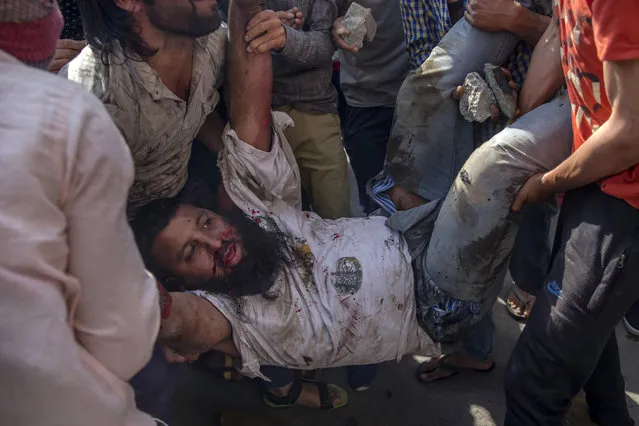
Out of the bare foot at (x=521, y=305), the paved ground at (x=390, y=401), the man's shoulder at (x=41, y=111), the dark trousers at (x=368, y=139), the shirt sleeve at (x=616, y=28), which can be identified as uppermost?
the shirt sleeve at (x=616, y=28)

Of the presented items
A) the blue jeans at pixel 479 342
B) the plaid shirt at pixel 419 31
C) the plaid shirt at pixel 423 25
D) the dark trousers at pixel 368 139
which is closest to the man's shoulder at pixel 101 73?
the plaid shirt at pixel 419 31

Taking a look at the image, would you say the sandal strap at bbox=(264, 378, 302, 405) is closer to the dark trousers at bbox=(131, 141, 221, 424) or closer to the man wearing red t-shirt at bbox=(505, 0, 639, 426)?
the dark trousers at bbox=(131, 141, 221, 424)

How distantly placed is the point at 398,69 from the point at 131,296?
2.28 metres

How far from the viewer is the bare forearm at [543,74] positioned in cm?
190

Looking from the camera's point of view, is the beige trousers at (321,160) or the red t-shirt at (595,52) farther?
the beige trousers at (321,160)

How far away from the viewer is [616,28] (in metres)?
1.29

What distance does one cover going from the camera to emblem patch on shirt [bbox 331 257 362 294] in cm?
206

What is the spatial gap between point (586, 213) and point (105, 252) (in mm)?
1338

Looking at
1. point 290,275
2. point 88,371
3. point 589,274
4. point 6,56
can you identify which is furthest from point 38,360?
point 589,274

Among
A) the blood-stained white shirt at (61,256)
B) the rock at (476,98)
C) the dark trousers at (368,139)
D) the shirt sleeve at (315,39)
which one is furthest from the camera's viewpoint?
the dark trousers at (368,139)

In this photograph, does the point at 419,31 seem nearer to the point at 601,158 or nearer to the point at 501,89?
the point at 501,89

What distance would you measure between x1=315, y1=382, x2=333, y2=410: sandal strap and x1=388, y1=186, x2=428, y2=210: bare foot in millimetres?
827

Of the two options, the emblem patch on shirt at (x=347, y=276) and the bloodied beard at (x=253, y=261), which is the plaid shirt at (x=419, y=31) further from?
the bloodied beard at (x=253, y=261)

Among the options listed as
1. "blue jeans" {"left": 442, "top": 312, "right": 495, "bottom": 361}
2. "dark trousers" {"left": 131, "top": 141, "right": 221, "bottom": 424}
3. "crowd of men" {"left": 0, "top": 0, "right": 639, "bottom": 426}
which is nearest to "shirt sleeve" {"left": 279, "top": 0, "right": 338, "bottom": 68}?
"crowd of men" {"left": 0, "top": 0, "right": 639, "bottom": 426}
